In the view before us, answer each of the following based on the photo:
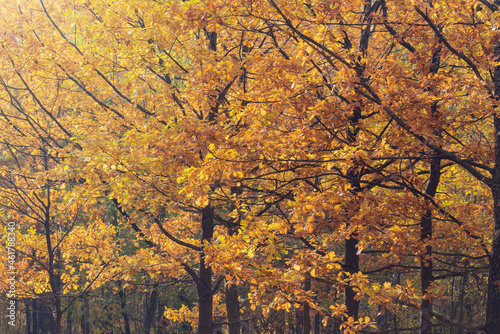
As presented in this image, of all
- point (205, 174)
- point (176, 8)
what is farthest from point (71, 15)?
point (205, 174)

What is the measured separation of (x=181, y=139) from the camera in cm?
596

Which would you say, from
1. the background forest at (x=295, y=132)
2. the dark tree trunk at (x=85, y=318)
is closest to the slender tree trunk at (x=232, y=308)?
the background forest at (x=295, y=132)

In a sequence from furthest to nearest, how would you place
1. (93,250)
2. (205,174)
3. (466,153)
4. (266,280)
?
(93,250)
(466,153)
(266,280)
(205,174)

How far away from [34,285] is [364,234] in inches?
443

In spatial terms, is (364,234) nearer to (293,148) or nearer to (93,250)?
(293,148)

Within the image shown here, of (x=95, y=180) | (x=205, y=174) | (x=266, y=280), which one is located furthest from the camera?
(x=95, y=180)

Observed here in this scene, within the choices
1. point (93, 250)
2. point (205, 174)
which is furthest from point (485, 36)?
point (93, 250)

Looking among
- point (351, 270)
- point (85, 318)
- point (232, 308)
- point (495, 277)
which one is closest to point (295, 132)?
point (351, 270)

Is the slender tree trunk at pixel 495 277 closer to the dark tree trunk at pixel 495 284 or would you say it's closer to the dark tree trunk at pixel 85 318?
the dark tree trunk at pixel 495 284

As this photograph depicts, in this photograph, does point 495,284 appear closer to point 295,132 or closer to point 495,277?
point 495,277

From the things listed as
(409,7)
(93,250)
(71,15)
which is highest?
(71,15)

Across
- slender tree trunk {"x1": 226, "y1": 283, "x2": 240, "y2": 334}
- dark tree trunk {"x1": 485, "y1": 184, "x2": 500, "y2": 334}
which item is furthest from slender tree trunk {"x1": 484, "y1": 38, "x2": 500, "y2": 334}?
slender tree trunk {"x1": 226, "y1": 283, "x2": 240, "y2": 334}

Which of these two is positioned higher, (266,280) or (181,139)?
(181,139)

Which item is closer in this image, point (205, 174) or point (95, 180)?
point (205, 174)
